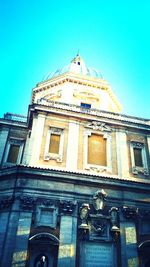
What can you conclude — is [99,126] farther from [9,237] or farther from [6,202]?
[9,237]

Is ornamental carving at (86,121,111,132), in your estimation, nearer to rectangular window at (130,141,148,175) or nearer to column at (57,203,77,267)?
rectangular window at (130,141,148,175)

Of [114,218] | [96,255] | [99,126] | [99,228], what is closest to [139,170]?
[114,218]

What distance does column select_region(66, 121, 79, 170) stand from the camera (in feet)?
50.4

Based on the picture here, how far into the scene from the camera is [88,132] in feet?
56.0

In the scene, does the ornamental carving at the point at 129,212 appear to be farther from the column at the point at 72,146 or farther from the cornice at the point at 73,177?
the column at the point at 72,146

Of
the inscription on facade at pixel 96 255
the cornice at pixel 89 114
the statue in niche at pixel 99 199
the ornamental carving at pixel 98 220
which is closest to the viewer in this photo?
the inscription on facade at pixel 96 255

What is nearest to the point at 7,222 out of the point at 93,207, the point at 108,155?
the point at 93,207

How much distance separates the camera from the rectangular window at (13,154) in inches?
687

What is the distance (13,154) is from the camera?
17781 millimetres

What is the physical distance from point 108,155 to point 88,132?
6.62 feet

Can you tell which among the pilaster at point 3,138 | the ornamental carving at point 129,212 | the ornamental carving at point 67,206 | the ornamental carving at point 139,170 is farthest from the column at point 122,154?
the pilaster at point 3,138

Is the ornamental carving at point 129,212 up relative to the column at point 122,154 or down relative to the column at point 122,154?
down

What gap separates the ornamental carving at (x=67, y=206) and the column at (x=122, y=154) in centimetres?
366

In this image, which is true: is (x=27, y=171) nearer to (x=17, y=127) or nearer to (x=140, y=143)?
(x=17, y=127)
